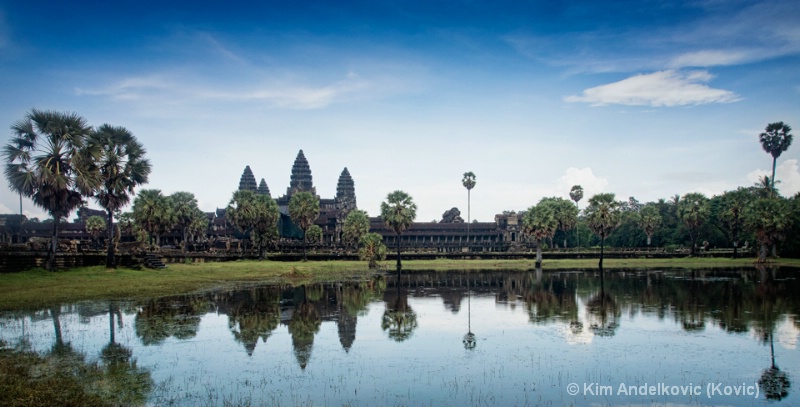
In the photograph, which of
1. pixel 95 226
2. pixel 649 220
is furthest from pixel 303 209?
pixel 649 220

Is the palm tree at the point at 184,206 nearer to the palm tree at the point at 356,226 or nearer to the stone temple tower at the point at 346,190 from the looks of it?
the palm tree at the point at 356,226

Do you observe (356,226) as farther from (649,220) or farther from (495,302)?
(495,302)

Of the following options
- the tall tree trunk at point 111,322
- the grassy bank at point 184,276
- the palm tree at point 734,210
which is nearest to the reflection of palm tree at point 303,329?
the tall tree trunk at point 111,322

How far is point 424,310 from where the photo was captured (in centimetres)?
3194

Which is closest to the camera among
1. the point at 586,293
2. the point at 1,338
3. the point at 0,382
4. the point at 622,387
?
the point at 0,382

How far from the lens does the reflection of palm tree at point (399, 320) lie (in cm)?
2470

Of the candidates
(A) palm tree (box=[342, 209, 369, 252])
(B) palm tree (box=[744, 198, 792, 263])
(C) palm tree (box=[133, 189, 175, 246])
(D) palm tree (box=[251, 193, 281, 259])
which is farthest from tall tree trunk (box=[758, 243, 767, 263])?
(C) palm tree (box=[133, 189, 175, 246])

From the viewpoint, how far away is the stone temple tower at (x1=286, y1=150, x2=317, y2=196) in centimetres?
13775

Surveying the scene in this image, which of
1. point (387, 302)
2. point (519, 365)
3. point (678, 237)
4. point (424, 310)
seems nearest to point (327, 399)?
point (519, 365)

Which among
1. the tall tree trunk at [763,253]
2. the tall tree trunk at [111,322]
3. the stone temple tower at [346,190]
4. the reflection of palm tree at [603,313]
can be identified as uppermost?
the stone temple tower at [346,190]

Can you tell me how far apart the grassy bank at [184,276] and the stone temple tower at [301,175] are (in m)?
67.1

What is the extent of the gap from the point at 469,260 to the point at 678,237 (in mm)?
41429

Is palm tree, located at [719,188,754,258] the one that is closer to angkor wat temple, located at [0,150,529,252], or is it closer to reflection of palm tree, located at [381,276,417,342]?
angkor wat temple, located at [0,150,529,252]

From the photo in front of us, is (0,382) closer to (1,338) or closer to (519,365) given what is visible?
(1,338)
